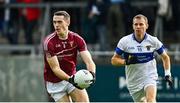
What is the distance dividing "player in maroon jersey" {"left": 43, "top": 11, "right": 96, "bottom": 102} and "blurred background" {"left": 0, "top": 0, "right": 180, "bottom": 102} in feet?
18.4

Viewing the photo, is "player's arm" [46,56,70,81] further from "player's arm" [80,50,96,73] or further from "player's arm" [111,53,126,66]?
"player's arm" [111,53,126,66]

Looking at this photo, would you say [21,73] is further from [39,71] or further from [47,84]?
[47,84]

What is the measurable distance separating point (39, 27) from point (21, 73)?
55.7 inches

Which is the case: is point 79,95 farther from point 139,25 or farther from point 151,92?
point 139,25

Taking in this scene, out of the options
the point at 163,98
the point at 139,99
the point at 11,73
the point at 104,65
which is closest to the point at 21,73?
the point at 11,73

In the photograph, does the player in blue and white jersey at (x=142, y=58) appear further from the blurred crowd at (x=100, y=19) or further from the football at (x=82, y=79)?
the blurred crowd at (x=100, y=19)

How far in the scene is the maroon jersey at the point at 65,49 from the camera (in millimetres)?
14594

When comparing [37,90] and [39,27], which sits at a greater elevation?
[39,27]

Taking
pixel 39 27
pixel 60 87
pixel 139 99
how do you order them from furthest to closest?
1. pixel 39 27
2. pixel 139 99
3. pixel 60 87

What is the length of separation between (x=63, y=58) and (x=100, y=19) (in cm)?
582

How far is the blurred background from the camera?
67.7 ft

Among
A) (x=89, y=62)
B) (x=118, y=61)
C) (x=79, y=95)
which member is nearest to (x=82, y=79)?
(x=89, y=62)

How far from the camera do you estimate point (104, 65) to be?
69.1 feet

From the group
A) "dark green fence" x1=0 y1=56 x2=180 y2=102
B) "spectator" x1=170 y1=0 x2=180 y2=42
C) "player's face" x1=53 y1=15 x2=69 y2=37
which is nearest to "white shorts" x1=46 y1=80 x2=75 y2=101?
"player's face" x1=53 y1=15 x2=69 y2=37
